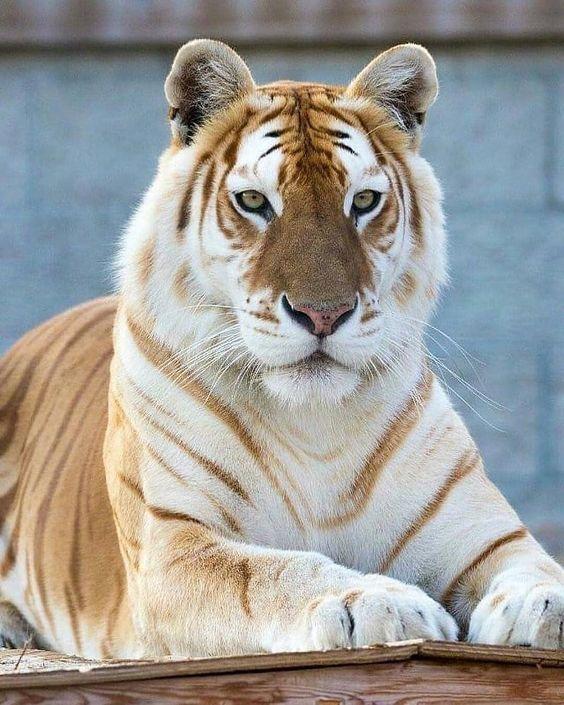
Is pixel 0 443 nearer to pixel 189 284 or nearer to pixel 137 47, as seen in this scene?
pixel 189 284

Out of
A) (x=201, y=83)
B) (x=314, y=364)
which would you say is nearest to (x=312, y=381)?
(x=314, y=364)

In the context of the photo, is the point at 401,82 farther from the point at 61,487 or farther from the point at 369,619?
the point at 61,487

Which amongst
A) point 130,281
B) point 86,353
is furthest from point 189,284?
point 86,353

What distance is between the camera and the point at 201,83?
2898mm

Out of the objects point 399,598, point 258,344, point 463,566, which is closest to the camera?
point 399,598

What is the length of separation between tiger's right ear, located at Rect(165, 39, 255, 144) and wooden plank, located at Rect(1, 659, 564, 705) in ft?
3.91

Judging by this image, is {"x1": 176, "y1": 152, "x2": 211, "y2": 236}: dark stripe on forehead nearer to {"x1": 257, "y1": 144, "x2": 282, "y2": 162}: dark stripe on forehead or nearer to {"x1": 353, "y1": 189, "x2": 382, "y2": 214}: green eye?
{"x1": 257, "y1": 144, "x2": 282, "y2": 162}: dark stripe on forehead

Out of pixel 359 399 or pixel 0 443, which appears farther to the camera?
pixel 0 443

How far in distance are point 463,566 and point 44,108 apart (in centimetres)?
332

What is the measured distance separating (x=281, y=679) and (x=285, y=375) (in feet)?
2.04

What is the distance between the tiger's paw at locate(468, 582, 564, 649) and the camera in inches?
90.7

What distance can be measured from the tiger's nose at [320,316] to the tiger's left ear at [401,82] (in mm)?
609

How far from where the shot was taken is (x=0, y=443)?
395 cm

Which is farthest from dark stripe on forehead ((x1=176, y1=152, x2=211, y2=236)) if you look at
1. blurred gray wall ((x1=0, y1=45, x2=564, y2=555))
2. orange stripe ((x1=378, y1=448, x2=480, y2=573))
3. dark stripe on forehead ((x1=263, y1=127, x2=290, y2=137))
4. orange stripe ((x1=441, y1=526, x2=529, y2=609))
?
blurred gray wall ((x1=0, y1=45, x2=564, y2=555))
